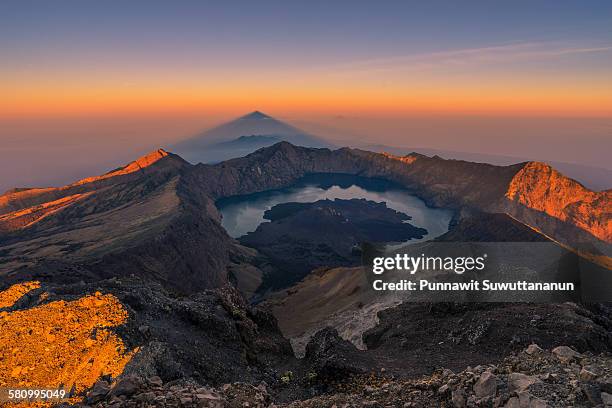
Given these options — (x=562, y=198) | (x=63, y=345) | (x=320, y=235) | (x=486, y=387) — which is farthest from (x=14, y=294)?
(x=562, y=198)

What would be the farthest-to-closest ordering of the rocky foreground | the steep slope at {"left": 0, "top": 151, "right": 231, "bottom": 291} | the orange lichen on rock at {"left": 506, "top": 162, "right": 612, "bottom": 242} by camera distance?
the orange lichen on rock at {"left": 506, "top": 162, "right": 612, "bottom": 242} → the steep slope at {"left": 0, "top": 151, "right": 231, "bottom": 291} → the rocky foreground

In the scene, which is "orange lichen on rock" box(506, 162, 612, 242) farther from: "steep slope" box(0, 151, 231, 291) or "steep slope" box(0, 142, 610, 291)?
"steep slope" box(0, 151, 231, 291)

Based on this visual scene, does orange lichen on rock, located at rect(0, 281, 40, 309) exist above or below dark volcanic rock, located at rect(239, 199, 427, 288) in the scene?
above

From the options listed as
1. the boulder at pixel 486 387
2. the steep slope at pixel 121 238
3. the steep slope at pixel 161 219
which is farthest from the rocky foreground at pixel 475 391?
the steep slope at pixel 161 219

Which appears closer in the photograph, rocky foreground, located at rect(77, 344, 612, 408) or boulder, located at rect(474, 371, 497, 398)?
rocky foreground, located at rect(77, 344, 612, 408)

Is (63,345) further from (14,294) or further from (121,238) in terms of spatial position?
(121,238)

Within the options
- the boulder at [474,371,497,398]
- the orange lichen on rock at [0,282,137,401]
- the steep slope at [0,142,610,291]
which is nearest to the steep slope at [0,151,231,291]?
the steep slope at [0,142,610,291]

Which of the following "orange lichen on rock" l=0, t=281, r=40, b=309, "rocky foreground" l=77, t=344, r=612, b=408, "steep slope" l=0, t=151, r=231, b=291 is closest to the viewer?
"rocky foreground" l=77, t=344, r=612, b=408
